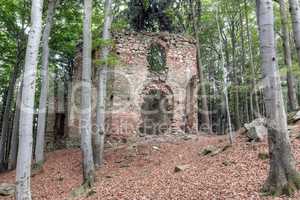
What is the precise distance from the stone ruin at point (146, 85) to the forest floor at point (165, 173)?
1271 millimetres

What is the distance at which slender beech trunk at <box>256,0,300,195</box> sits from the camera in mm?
4582

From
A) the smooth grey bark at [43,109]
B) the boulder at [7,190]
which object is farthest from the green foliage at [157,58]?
the boulder at [7,190]

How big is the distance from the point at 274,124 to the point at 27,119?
4626 millimetres

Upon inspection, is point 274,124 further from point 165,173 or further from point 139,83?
point 139,83

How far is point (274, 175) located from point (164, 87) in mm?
9078

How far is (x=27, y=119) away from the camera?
583cm

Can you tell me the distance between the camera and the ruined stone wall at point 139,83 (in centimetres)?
1228

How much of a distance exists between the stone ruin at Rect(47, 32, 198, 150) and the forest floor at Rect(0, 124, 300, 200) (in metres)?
1.27

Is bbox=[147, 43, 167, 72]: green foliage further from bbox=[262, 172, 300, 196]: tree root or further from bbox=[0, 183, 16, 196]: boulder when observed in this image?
bbox=[262, 172, 300, 196]: tree root

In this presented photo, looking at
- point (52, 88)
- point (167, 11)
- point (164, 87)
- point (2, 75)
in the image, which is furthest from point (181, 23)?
point (2, 75)

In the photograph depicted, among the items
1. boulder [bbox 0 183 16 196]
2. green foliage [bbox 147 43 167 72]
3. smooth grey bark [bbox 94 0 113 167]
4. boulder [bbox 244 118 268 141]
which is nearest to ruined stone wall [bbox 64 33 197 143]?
green foliage [bbox 147 43 167 72]

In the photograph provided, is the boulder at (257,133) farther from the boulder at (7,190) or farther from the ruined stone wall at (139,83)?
the boulder at (7,190)

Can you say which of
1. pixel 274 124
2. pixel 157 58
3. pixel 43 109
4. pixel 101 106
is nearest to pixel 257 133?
pixel 274 124

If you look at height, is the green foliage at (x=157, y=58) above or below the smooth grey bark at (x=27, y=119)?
above
